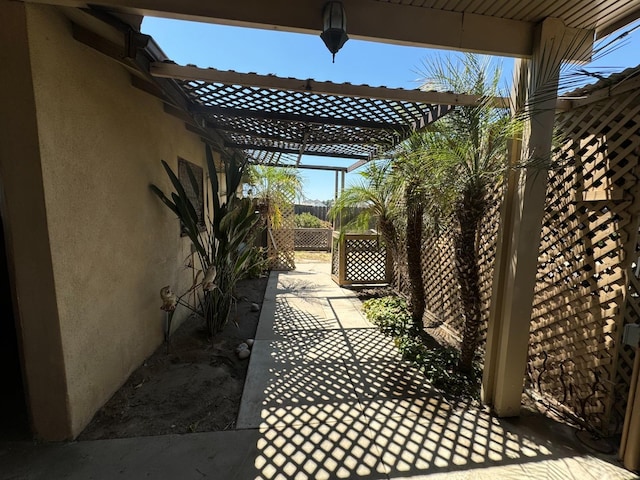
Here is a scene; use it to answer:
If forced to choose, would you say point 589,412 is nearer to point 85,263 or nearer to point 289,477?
point 289,477

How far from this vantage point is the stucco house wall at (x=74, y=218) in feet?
5.35

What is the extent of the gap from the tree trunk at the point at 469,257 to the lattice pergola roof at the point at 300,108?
44.5 inches

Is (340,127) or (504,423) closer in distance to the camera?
(504,423)

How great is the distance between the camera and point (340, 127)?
12.8ft

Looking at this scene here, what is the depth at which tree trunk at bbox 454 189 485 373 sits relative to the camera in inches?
94.7

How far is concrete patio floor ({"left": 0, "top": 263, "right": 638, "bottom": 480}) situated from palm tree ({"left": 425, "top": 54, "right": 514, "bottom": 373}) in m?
0.82

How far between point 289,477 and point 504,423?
1.74 meters

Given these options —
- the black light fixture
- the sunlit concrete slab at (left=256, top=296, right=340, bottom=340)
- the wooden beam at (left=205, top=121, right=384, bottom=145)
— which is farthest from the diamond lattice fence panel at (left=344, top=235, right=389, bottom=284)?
the black light fixture

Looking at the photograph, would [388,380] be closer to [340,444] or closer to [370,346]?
[370,346]

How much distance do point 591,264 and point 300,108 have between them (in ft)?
10.3

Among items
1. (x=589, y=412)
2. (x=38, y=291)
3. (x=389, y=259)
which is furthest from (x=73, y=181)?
(x=389, y=259)

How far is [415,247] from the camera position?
3580 mm

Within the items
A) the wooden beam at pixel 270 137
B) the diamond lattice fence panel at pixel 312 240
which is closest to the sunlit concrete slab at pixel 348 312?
the wooden beam at pixel 270 137

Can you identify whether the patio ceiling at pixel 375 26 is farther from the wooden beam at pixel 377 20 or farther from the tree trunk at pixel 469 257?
the tree trunk at pixel 469 257
